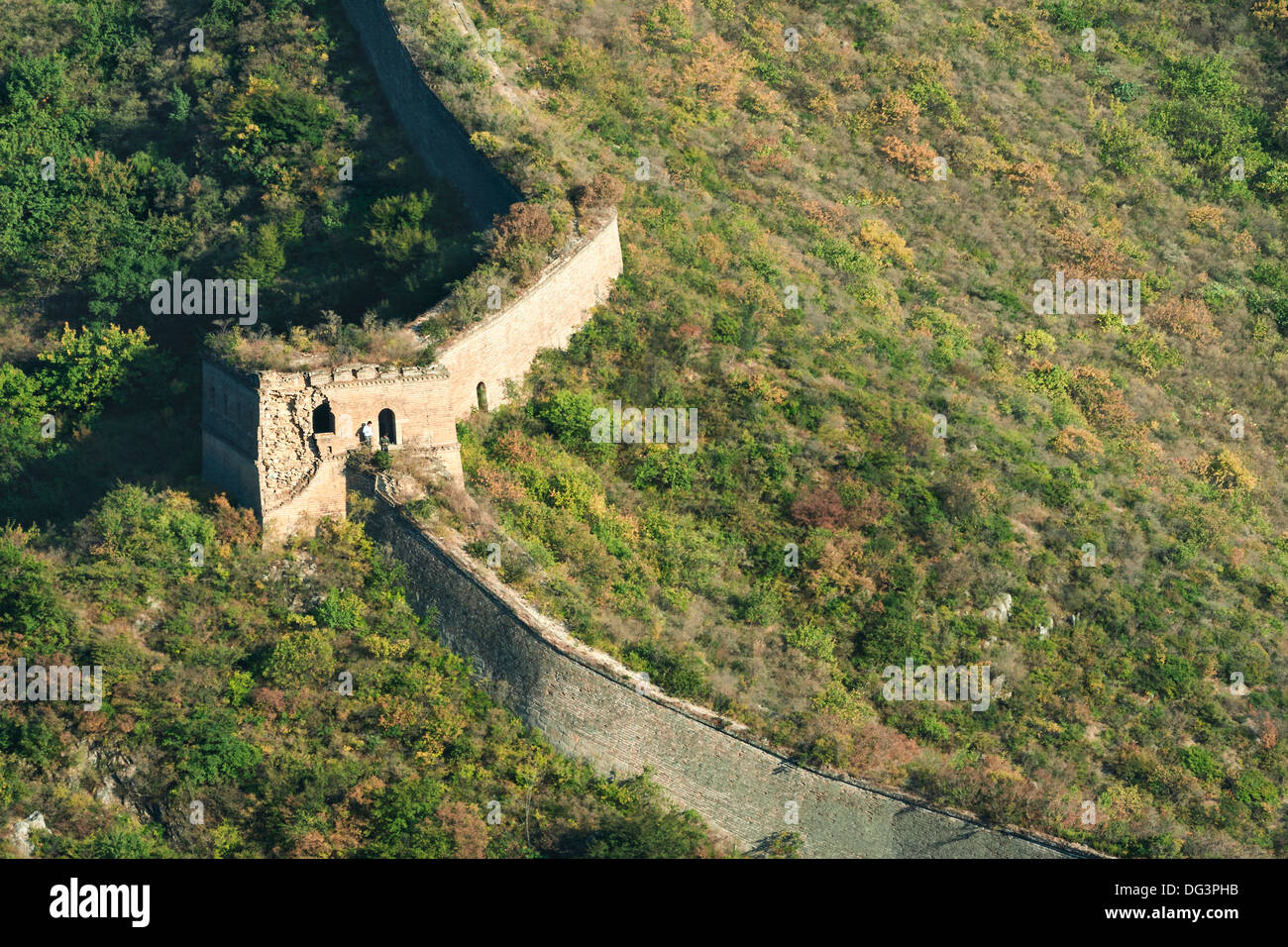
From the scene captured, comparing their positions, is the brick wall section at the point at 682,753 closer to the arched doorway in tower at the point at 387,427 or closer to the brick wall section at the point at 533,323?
the arched doorway in tower at the point at 387,427

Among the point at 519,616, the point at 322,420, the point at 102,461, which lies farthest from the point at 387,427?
the point at 102,461

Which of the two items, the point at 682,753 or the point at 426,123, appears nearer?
the point at 682,753

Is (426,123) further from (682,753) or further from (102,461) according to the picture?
(682,753)

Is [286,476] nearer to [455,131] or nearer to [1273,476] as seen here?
[455,131]

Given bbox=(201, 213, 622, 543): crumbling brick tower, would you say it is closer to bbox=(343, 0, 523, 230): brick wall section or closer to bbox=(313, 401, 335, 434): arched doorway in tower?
bbox=(313, 401, 335, 434): arched doorway in tower

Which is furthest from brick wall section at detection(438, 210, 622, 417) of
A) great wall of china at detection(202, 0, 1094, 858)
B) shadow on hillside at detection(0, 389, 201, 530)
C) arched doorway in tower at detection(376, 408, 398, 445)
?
shadow on hillside at detection(0, 389, 201, 530)
